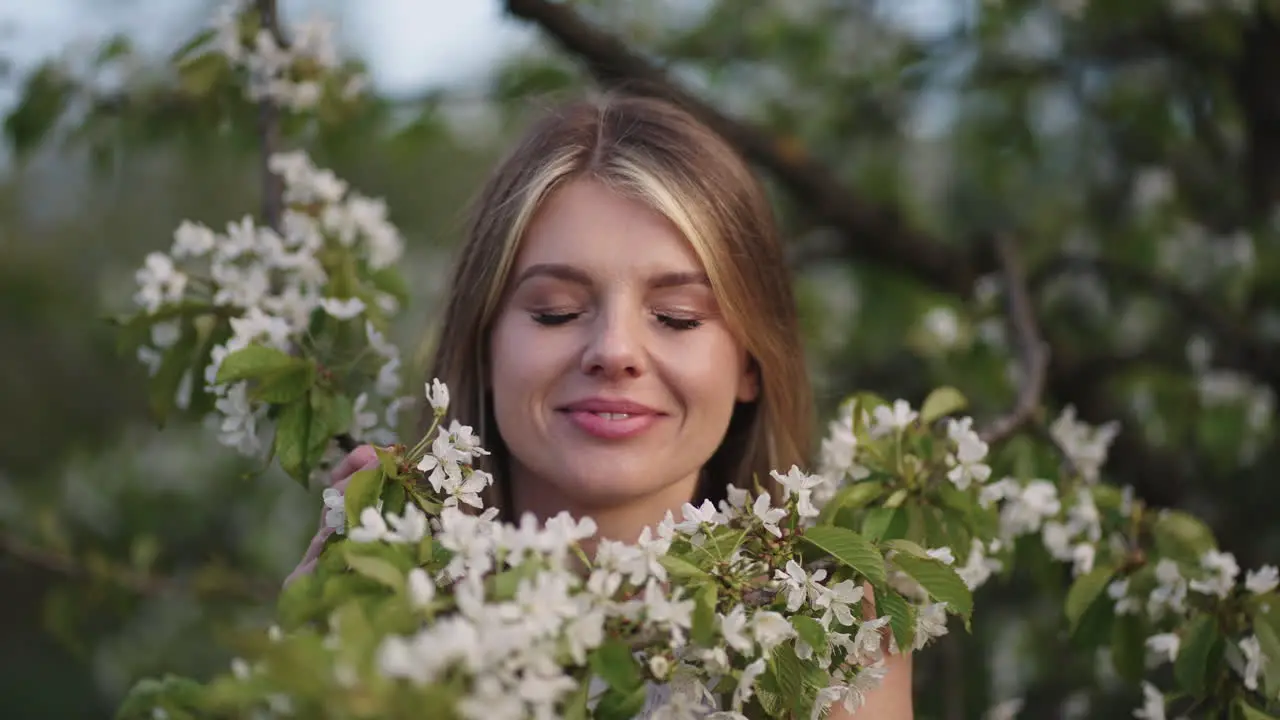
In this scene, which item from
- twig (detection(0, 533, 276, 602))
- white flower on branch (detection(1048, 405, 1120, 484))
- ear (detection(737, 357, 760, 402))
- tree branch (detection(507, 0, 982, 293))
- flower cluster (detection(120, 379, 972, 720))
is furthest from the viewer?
twig (detection(0, 533, 276, 602))

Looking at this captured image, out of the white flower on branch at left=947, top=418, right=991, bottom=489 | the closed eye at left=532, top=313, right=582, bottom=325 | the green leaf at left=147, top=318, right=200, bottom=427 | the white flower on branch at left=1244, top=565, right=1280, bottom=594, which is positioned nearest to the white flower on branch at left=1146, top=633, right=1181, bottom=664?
the white flower on branch at left=1244, top=565, right=1280, bottom=594

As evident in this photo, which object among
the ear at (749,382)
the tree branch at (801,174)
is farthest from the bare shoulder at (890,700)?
the tree branch at (801,174)

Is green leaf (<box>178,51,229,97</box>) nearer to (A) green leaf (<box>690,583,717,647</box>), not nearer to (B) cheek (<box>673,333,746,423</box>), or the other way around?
(B) cheek (<box>673,333,746,423</box>)

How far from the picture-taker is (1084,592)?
171 cm

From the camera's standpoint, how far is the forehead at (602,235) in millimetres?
1611

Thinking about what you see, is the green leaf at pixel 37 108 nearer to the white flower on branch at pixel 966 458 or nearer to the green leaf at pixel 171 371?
the green leaf at pixel 171 371

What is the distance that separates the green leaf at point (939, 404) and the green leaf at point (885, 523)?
176 millimetres

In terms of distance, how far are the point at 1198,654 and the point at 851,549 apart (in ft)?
1.85

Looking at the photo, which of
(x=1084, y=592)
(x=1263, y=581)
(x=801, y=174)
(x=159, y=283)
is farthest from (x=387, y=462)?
(x=801, y=174)

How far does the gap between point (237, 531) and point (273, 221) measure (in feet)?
13.2

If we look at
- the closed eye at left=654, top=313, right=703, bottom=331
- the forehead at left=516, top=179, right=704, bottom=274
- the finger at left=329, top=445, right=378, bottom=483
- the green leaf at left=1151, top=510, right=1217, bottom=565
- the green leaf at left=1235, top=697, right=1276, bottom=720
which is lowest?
the green leaf at left=1235, top=697, right=1276, bottom=720

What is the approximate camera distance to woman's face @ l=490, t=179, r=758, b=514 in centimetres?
160

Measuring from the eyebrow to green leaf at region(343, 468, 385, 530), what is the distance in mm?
435

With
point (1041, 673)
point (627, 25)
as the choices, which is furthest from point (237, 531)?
point (1041, 673)
